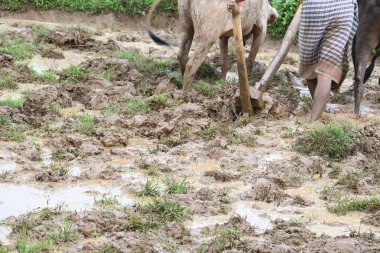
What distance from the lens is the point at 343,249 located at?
5.07 meters

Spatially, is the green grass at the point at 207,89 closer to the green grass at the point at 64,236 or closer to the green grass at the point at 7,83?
the green grass at the point at 7,83

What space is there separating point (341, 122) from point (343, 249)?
348 centimetres

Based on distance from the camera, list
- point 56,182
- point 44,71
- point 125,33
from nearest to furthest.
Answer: point 56,182 → point 44,71 → point 125,33

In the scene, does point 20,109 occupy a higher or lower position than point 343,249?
lower

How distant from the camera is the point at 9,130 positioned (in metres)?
7.95

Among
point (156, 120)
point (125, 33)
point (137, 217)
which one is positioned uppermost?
point (137, 217)

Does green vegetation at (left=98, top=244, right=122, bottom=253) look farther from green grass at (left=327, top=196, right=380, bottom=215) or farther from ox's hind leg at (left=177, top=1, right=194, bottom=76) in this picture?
ox's hind leg at (left=177, top=1, right=194, bottom=76)

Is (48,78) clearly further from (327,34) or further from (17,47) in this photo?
(327,34)

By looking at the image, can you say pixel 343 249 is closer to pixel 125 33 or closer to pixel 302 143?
pixel 302 143

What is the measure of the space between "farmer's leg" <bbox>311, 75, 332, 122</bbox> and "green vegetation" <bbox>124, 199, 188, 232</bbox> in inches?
127

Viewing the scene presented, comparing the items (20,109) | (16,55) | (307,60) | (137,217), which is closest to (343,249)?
(137,217)

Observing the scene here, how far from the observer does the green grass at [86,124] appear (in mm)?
8062

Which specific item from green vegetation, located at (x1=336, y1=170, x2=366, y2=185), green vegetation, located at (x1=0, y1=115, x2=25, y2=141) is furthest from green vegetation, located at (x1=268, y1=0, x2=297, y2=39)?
green vegetation, located at (x1=336, y1=170, x2=366, y2=185)

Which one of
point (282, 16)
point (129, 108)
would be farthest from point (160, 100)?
point (282, 16)
